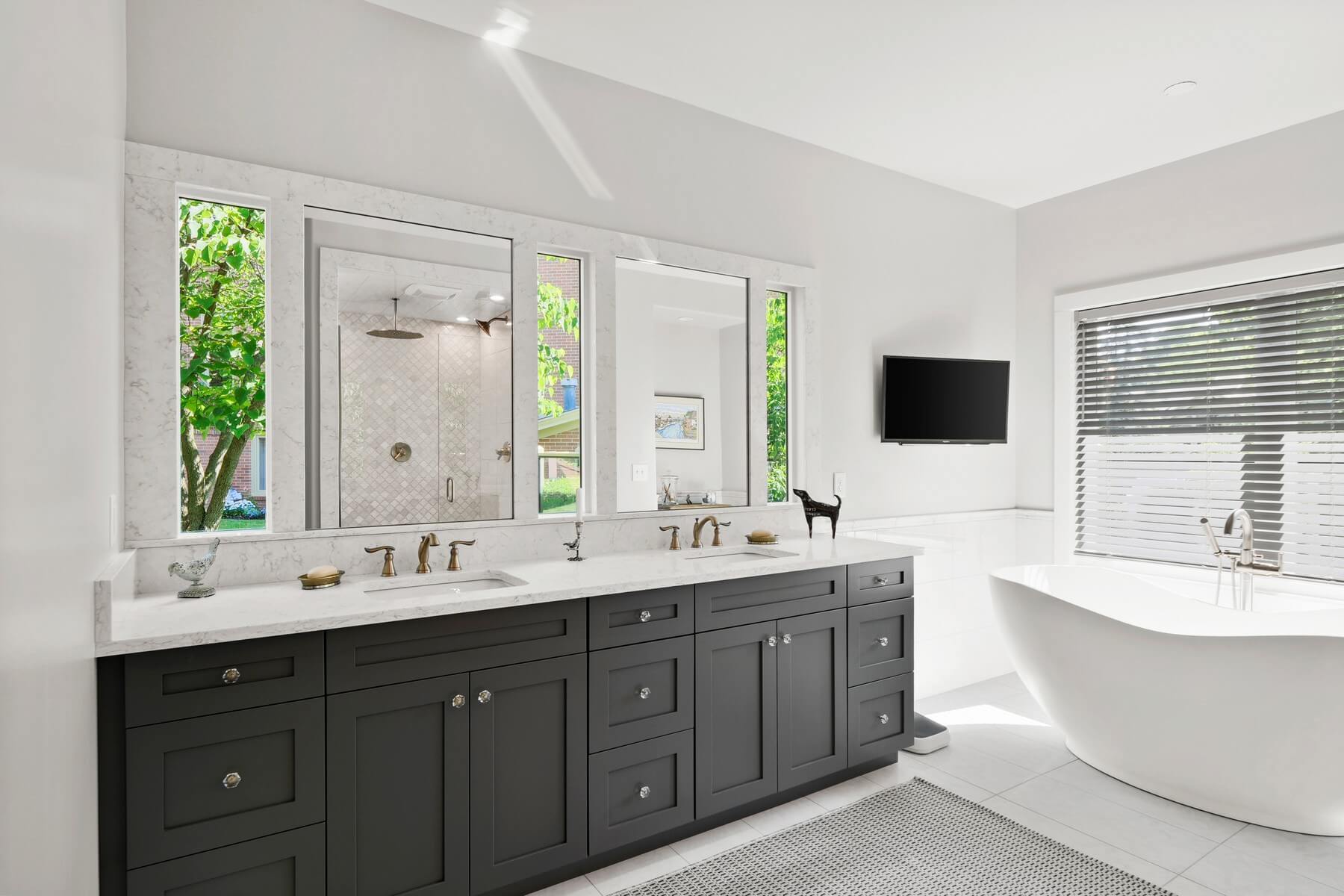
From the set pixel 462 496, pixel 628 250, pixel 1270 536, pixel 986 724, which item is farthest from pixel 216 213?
pixel 1270 536

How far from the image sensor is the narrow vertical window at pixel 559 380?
2.73 m

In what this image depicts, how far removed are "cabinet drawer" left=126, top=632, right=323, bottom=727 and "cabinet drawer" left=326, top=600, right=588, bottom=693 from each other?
0.06m

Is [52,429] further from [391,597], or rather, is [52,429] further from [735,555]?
[735,555]

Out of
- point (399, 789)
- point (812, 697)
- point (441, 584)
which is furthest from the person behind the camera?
point (812, 697)

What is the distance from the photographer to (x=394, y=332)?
95.6 inches

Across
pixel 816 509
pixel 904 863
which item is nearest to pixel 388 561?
pixel 816 509

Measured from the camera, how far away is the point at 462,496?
8.32 feet

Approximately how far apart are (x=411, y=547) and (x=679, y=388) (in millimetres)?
1278

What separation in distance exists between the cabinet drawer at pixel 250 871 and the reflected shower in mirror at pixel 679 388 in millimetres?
1527

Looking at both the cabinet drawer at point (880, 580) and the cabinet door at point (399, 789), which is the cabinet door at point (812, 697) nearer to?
the cabinet drawer at point (880, 580)

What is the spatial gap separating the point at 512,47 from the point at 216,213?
1208 mm

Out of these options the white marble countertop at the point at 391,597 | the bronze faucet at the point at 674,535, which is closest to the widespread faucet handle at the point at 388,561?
the white marble countertop at the point at 391,597

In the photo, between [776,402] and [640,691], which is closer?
[640,691]

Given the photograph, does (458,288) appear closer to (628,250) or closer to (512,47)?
(628,250)
